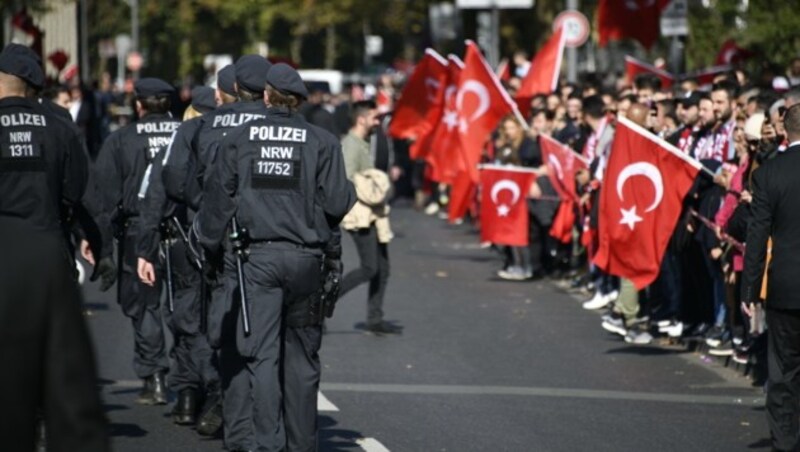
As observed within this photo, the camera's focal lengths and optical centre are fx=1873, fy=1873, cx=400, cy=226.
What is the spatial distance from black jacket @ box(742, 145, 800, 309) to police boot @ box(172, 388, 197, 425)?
3.11 m

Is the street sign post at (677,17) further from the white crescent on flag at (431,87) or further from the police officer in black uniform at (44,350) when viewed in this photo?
the police officer in black uniform at (44,350)

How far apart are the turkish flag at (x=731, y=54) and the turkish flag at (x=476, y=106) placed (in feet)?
11.7

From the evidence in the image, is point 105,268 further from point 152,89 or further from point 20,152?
point 152,89

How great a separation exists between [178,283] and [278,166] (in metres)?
1.97

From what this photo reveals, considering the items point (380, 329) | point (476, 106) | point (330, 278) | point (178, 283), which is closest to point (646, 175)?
point (380, 329)

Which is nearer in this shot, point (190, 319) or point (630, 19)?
point (190, 319)

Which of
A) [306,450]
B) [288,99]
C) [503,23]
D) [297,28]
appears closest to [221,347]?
[306,450]

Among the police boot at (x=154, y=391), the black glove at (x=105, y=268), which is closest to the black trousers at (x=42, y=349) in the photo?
the black glove at (x=105, y=268)

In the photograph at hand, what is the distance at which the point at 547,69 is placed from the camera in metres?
22.5

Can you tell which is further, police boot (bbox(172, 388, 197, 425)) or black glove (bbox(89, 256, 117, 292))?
police boot (bbox(172, 388, 197, 425))

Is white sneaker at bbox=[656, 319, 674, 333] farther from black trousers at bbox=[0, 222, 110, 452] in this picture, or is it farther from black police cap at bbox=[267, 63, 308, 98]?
black trousers at bbox=[0, 222, 110, 452]

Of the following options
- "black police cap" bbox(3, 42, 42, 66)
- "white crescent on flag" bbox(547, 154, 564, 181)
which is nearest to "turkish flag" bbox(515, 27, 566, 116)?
"white crescent on flag" bbox(547, 154, 564, 181)

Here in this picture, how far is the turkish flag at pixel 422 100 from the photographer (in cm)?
2384

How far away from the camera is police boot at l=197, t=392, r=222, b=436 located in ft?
32.2
